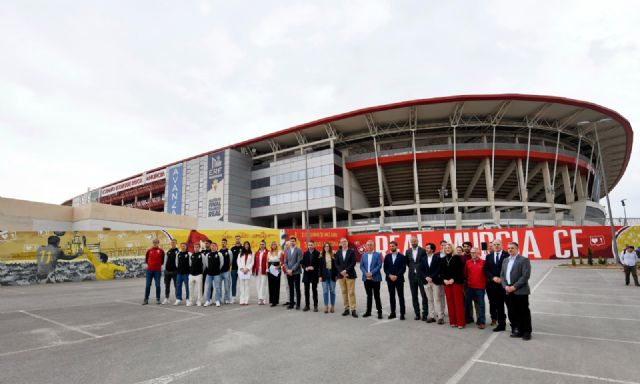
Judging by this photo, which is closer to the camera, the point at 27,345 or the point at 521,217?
the point at 27,345

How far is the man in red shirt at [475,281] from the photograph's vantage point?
7.07 meters

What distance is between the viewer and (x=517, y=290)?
6.24 m

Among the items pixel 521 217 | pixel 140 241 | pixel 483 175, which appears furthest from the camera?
pixel 483 175

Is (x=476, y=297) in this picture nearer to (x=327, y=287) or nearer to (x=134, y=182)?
(x=327, y=287)

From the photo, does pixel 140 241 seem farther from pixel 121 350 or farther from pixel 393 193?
pixel 393 193

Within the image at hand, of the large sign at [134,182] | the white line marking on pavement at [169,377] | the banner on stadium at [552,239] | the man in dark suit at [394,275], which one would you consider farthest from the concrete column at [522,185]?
the large sign at [134,182]

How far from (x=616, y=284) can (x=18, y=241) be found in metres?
28.4

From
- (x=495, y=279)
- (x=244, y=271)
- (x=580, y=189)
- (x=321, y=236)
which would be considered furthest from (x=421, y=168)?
(x=495, y=279)

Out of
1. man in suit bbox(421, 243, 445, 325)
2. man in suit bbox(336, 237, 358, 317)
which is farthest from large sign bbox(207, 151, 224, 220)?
man in suit bbox(421, 243, 445, 325)

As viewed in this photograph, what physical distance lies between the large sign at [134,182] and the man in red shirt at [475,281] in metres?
66.7

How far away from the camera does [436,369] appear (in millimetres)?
4348

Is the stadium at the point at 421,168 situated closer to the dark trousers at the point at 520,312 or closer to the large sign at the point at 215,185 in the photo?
the large sign at the point at 215,185

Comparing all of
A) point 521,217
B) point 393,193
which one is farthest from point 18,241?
point 521,217

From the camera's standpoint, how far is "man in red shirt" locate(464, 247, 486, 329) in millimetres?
7070
